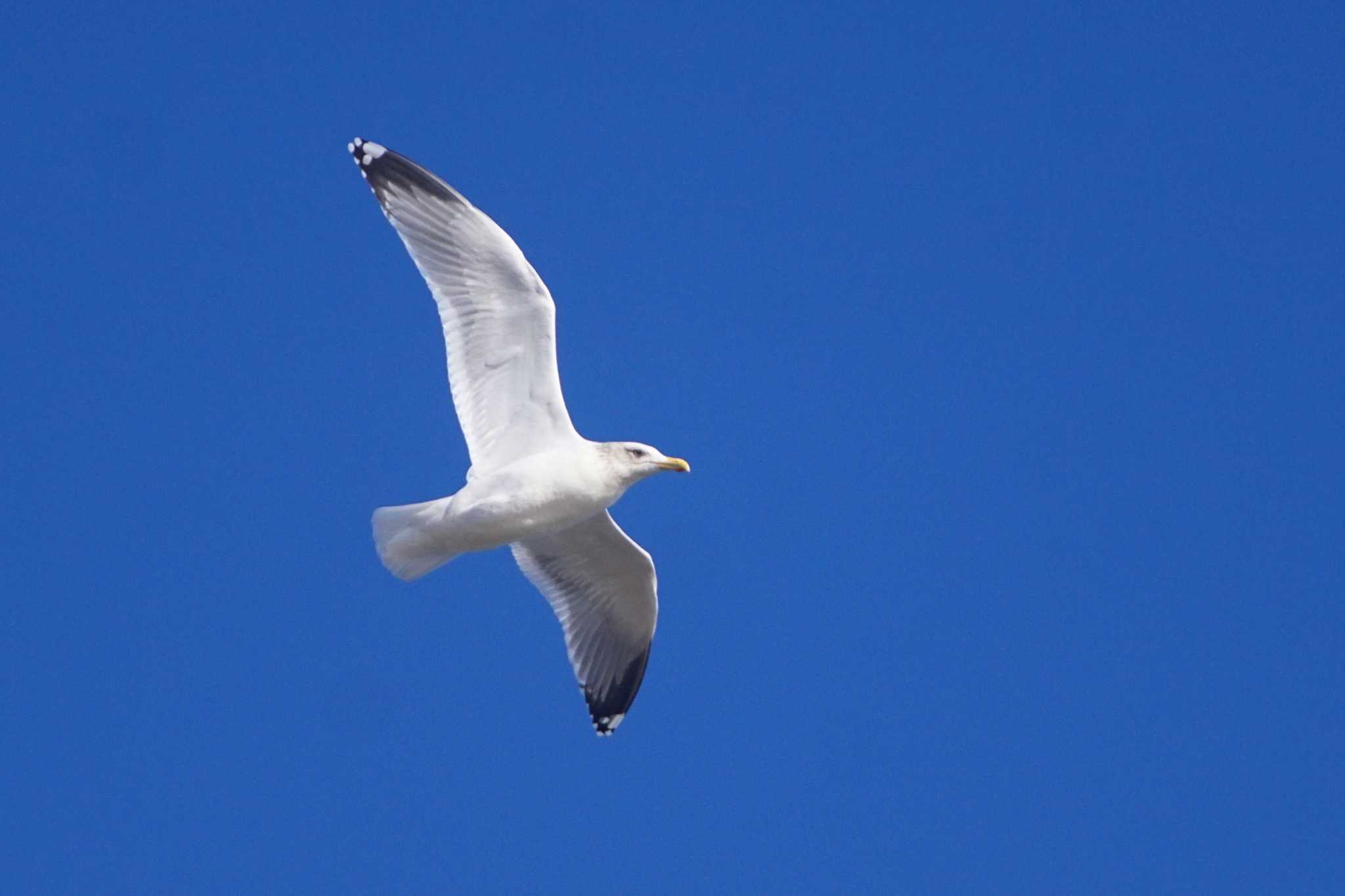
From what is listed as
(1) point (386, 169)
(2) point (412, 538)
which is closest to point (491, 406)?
(2) point (412, 538)

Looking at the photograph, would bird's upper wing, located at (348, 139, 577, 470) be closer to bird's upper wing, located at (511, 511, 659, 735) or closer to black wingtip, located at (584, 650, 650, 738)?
bird's upper wing, located at (511, 511, 659, 735)

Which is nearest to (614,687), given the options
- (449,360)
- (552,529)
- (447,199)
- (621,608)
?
(621,608)

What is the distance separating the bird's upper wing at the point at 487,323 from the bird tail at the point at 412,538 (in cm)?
40

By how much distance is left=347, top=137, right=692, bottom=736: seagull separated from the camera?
8805 mm

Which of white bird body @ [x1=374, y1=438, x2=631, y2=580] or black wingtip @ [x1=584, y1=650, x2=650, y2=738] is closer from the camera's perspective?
white bird body @ [x1=374, y1=438, x2=631, y2=580]

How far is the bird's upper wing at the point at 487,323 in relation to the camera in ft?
29.5

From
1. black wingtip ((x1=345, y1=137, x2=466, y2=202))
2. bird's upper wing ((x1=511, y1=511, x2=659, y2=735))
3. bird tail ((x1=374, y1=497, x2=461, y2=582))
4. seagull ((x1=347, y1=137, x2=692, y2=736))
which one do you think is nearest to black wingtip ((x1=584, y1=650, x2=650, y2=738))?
bird's upper wing ((x1=511, y1=511, x2=659, y2=735))

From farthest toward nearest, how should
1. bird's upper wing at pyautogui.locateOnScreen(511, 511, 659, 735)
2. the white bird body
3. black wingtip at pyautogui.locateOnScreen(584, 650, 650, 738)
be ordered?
black wingtip at pyautogui.locateOnScreen(584, 650, 650, 738)
bird's upper wing at pyautogui.locateOnScreen(511, 511, 659, 735)
the white bird body

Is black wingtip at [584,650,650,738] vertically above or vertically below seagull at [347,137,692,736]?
below

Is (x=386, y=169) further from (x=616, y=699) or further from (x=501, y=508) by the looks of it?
(x=616, y=699)

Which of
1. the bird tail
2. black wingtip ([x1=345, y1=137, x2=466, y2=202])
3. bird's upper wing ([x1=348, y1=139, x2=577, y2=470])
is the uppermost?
black wingtip ([x1=345, y1=137, x2=466, y2=202])

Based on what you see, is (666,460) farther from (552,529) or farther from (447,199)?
(447,199)

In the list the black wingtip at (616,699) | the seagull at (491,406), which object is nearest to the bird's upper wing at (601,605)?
the black wingtip at (616,699)

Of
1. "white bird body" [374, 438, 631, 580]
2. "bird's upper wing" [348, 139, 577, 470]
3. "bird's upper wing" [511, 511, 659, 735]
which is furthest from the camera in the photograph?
"bird's upper wing" [511, 511, 659, 735]
